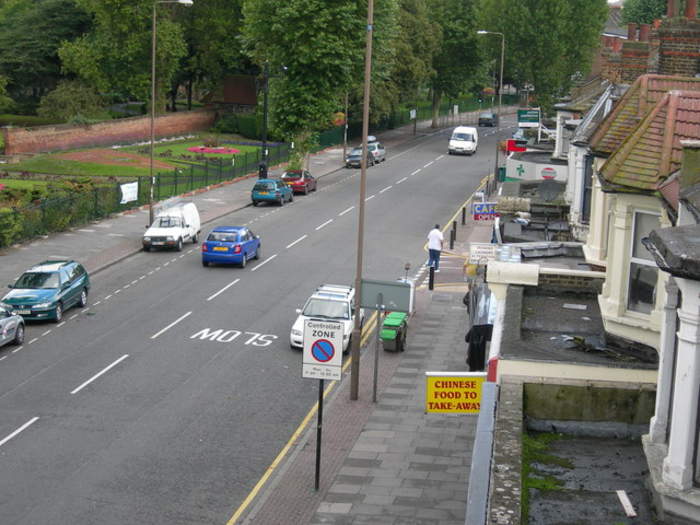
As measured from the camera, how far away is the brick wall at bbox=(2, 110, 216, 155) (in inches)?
2778

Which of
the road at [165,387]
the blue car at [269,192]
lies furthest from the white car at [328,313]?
the blue car at [269,192]

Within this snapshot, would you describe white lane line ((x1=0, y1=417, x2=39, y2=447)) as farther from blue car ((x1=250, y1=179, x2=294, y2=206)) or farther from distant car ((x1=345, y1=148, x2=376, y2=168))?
distant car ((x1=345, y1=148, x2=376, y2=168))

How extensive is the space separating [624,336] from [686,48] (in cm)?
1115

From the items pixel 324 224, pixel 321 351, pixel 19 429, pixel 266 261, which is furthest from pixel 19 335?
pixel 324 224

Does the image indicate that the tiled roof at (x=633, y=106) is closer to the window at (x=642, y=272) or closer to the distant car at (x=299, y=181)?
the window at (x=642, y=272)

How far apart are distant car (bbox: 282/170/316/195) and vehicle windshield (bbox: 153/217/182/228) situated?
16.6 metres

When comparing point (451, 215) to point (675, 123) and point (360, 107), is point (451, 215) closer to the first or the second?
point (360, 107)

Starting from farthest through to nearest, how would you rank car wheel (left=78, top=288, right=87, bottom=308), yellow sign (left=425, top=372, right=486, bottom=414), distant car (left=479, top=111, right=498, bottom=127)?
distant car (left=479, top=111, right=498, bottom=127) → car wheel (left=78, top=288, right=87, bottom=308) → yellow sign (left=425, top=372, right=486, bottom=414)

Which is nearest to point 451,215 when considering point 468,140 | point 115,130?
point 468,140

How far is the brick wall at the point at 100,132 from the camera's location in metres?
70.6

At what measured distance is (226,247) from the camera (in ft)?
135

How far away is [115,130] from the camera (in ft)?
261

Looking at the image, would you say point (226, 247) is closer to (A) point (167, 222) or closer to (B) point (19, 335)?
(A) point (167, 222)

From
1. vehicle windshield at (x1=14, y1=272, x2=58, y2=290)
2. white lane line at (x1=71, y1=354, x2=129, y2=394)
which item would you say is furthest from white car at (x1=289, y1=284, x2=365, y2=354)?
vehicle windshield at (x1=14, y1=272, x2=58, y2=290)
